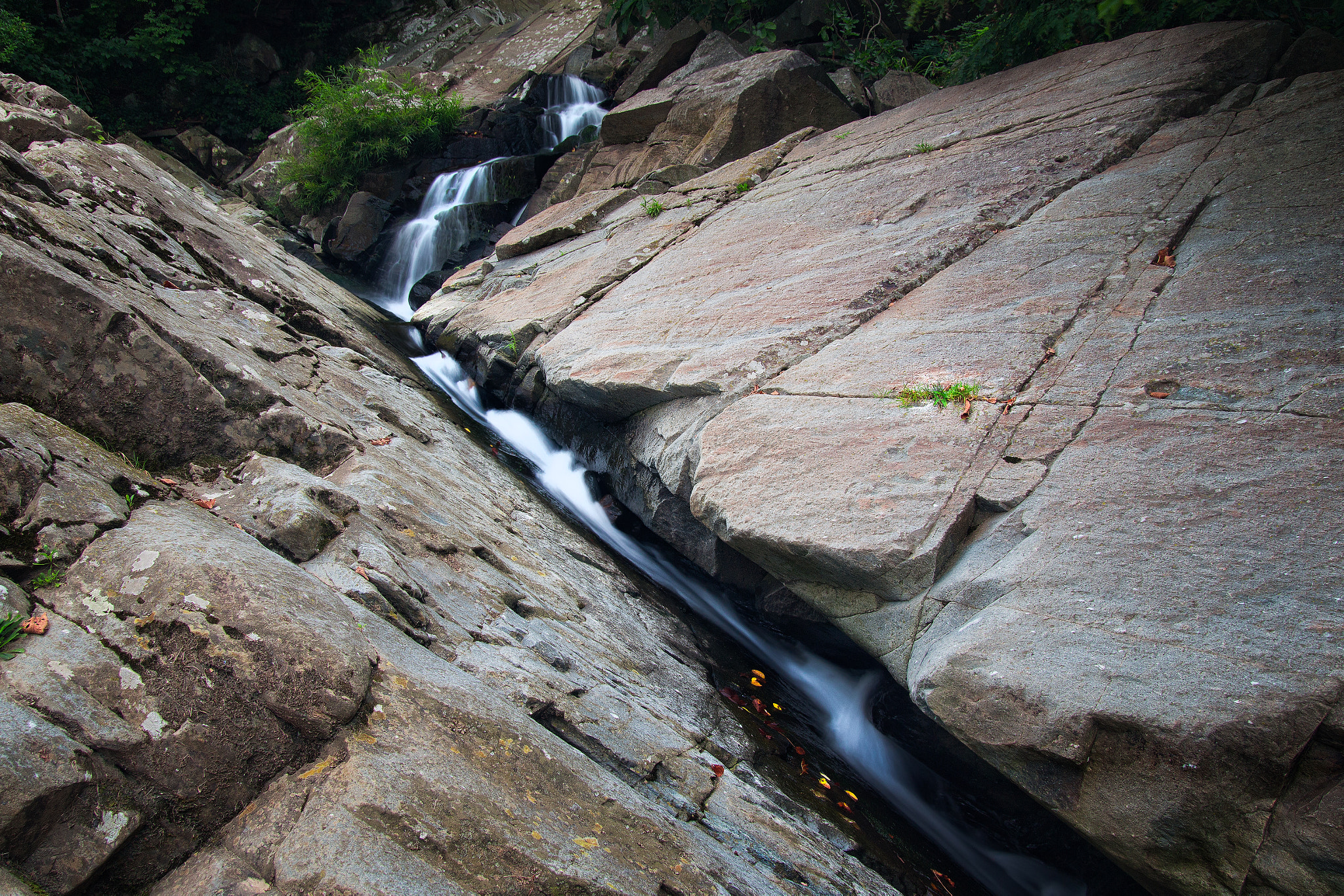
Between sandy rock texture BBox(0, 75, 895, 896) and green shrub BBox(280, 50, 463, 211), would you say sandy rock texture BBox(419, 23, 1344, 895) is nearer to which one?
sandy rock texture BBox(0, 75, 895, 896)

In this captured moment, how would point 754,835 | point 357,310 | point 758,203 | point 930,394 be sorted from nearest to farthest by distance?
point 754,835
point 930,394
point 758,203
point 357,310

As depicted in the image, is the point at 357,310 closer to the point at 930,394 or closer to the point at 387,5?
the point at 930,394

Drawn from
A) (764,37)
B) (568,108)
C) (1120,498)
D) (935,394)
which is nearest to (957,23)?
(764,37)

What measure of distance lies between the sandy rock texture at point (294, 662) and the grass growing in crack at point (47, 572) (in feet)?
0.04

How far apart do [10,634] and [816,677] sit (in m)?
4.42

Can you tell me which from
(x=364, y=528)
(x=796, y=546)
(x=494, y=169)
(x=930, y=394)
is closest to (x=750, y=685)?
(x=796, y=546)

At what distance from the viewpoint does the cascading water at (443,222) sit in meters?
13.3

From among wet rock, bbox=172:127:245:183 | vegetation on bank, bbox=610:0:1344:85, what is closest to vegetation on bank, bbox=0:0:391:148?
wet rock, bbox=172:127:245:183

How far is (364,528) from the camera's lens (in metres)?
3.31

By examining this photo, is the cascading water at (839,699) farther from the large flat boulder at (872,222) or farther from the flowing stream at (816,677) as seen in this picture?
the large flat boulder at (872,222)

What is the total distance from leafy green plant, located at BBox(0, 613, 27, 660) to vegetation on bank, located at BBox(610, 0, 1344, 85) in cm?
686

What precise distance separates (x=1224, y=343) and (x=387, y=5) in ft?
95.5

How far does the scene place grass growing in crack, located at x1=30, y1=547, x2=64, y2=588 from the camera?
7.15 ft

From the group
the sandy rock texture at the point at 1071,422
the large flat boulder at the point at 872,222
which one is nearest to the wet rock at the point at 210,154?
the sandy rock texture at the point at 1071,422
